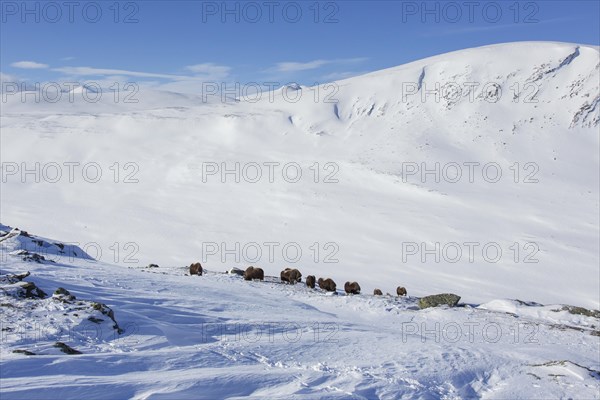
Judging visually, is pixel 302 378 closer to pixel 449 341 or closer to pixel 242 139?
pixel 449 341

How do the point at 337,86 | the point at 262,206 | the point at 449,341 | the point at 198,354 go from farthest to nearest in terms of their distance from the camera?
the point at 337,86 < the point at 262,206 < the point at 449,341 < the point at 198,354

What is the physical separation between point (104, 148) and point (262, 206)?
26874 millimetres

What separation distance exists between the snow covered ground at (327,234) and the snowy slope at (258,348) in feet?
0.15

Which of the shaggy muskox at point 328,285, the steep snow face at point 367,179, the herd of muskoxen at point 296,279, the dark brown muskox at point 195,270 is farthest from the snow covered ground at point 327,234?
the shaggy muskox at point 328,285

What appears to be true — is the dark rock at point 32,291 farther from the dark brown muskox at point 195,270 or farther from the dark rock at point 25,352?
the dark brown muskox at point 195,270

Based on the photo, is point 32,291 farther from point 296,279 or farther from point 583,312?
point 583,312

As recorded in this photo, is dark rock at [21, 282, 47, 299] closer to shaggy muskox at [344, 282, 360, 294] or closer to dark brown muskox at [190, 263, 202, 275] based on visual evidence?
dark brown muskox at [190, 263, 202, 275]

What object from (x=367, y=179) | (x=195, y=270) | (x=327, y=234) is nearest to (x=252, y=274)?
(x=195, y=270)

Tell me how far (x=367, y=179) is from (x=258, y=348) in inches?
1573

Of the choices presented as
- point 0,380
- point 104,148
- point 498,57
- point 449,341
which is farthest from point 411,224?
point 498,57

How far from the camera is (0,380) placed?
523 cm

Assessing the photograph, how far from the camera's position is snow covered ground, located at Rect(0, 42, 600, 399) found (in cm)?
744

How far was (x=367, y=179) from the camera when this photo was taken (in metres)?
47.2

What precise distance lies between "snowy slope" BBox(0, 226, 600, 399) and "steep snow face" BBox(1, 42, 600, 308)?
1089 centimetres
